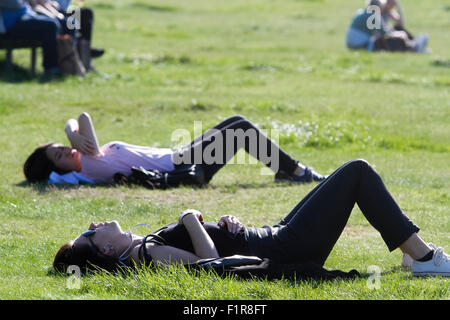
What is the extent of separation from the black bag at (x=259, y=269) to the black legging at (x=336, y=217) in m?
0.17

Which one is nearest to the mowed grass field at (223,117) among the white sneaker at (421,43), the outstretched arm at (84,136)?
the outstretched arm at (84,136)

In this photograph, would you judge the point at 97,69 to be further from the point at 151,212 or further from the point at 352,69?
the point at 151,212

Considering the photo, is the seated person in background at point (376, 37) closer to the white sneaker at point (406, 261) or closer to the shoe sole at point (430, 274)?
the white sneaker at point (406, 261)

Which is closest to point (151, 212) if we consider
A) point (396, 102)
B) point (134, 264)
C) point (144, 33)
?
point (134, 264)

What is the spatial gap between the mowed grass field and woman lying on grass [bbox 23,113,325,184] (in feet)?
0.80

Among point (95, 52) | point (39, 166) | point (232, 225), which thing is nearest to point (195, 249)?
point (232, 225)

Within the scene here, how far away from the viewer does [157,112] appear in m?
12.5

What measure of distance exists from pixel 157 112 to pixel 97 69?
158 inches

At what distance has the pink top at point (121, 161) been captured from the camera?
829 cm

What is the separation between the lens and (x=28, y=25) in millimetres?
13906

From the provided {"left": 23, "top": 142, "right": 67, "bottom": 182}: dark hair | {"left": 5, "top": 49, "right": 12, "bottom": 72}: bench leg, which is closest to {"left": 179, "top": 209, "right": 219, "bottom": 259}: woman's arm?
{"left": 23, "top": 142, "right": 67, "bottom": 182}: dark hair

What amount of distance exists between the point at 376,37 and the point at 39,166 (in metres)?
14.2

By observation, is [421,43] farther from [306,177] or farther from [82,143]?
[82,143]

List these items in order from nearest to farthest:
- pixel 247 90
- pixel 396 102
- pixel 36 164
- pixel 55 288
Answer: pixel 55 288 < pixel 36 164 < pixel 396 102 < pixel 247 90
